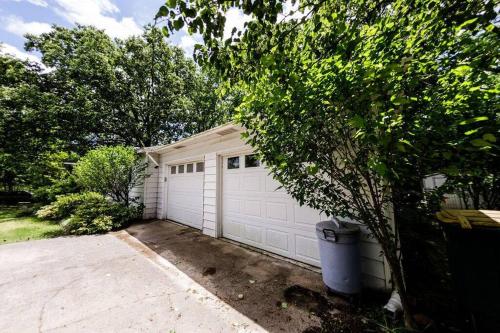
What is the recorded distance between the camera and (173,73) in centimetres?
1477

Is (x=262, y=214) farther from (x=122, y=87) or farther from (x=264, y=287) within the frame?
(x=122, y=87)

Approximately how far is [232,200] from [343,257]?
3.25 metres

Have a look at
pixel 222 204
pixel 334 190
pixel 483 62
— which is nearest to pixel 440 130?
pixel 483 62

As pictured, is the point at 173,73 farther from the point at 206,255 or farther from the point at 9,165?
the point at 206,255

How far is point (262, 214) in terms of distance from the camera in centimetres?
453

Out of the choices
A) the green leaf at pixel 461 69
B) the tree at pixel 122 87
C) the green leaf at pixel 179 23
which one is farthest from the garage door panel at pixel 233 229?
the tree at pixel 122 87

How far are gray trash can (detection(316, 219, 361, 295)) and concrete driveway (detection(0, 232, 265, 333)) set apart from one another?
1.22 meters

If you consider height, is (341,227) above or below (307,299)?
above

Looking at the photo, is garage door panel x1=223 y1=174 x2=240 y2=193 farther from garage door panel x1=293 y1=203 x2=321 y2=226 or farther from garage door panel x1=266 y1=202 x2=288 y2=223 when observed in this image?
garage door panel x1=293 y1=203 x2=321 y2=226

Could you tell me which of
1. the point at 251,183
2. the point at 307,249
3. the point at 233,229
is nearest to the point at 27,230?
the point at 233,229

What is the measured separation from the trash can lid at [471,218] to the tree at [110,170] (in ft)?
28.4

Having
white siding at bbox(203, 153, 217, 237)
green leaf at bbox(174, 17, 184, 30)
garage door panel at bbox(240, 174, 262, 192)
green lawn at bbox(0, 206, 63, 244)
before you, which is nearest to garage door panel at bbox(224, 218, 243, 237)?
white siding at bbox(203, 153, 217, 237)

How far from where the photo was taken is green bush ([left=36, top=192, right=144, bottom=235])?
6489mm

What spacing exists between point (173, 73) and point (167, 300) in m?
15.6
